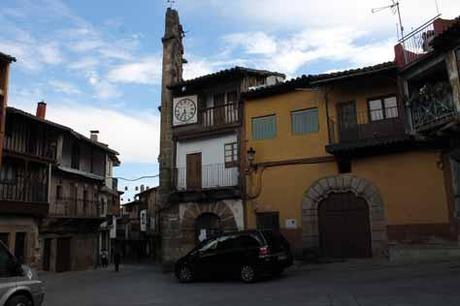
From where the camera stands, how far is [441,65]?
15086mm

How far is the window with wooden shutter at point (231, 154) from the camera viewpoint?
21.5m

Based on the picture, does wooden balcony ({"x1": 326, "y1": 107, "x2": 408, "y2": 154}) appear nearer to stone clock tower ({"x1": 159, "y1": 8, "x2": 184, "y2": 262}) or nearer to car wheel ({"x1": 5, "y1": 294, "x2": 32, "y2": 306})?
stone clock tower ({"x1": 159, "y1": 8, "x2": 184, "y2": 262})

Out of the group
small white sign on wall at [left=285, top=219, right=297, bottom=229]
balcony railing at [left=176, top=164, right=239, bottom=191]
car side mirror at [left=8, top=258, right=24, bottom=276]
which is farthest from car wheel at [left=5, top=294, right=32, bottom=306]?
balcony railing at [left=176, top=164, right=239, bottom=191]

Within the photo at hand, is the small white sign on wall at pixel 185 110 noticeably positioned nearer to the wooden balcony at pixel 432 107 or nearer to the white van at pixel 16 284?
the wooden balcony at pixel 432 107

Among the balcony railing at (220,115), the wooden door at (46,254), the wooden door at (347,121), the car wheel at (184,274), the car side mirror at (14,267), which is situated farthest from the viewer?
the wooden door at (46,254)

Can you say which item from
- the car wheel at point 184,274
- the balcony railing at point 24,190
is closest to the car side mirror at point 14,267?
the car wheel at point 184,274

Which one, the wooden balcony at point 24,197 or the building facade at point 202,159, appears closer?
the building facade at point 202,159

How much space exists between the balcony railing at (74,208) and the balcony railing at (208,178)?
9784 mm

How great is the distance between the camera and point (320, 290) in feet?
37.0

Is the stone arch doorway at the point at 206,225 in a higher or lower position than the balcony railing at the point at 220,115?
lower

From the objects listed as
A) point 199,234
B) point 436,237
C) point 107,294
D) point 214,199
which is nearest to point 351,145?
point 436,237

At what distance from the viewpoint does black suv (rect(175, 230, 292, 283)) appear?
1409 centimetres

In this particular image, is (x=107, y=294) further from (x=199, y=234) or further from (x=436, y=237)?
(x=436, y=237)

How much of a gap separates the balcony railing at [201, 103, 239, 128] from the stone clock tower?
206cm
